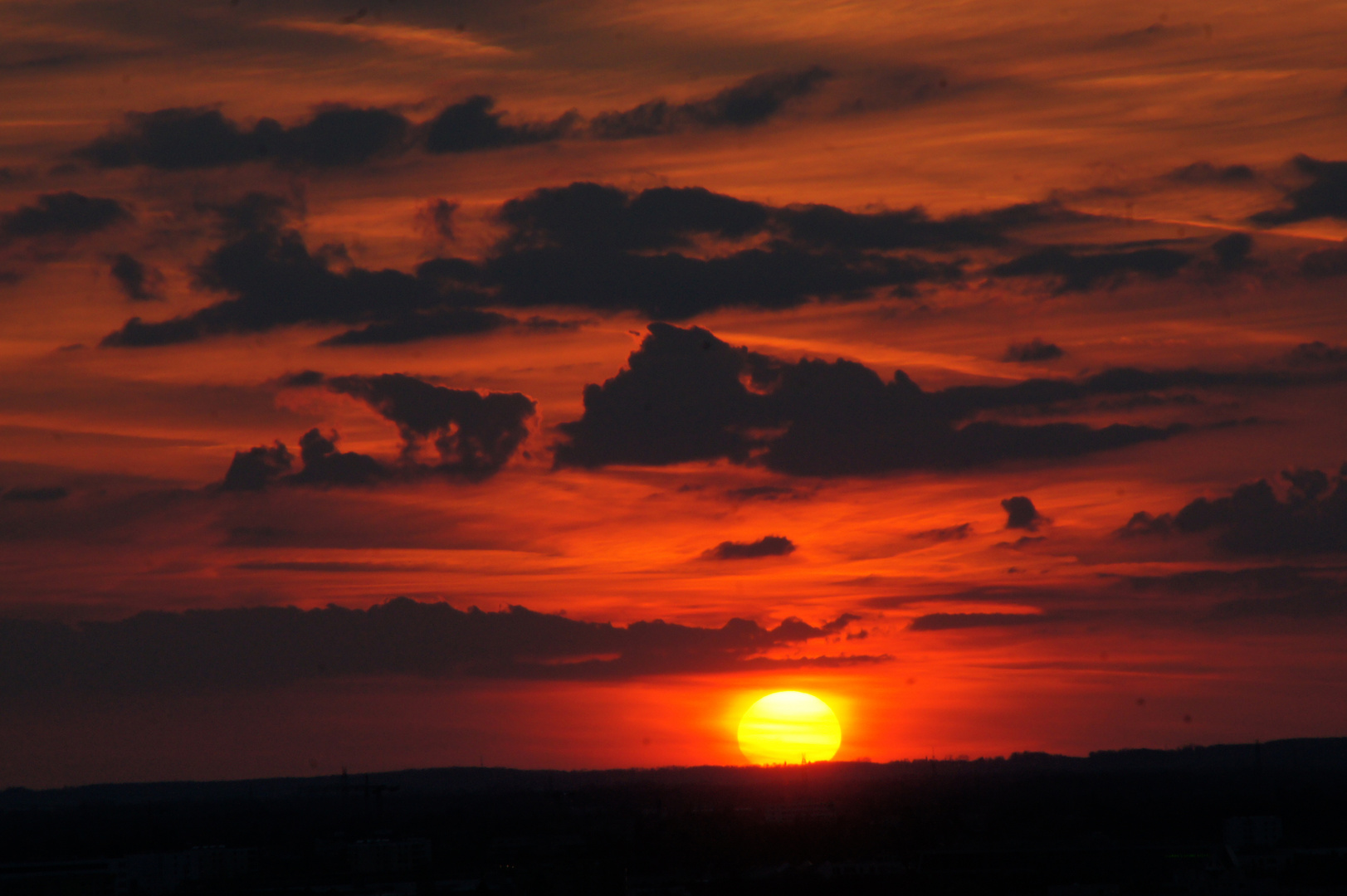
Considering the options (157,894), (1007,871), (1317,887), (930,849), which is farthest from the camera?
(930,849)

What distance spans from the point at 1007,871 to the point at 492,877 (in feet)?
148

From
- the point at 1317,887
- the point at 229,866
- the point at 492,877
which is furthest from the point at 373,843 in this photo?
the point at 1317,887

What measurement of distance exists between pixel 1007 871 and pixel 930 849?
27586mm

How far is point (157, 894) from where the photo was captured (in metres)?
167

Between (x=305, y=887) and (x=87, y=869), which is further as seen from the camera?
(x=87, y=869)

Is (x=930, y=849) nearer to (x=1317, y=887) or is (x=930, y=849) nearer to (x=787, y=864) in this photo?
(x=787, y=864)

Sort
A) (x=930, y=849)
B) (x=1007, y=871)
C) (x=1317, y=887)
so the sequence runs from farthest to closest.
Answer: (x=930, y=849) < (x=1007, y=871) < (x=1317, y=887)

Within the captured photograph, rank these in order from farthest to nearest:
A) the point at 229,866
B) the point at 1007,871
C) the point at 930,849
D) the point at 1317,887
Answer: the point at 229,866, the point at 930,849, the point at 1007,871, the point at 1317,887

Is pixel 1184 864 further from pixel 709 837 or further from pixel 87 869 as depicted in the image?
pixel 87 869

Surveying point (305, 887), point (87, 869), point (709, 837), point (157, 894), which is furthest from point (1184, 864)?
point (87, 869)

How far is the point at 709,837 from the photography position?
19925 cm

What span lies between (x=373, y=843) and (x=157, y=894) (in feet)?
105

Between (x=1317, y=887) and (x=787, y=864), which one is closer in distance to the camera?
(x=1317, y=887)

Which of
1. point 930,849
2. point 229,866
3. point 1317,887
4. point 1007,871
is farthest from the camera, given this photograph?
point 229,866
